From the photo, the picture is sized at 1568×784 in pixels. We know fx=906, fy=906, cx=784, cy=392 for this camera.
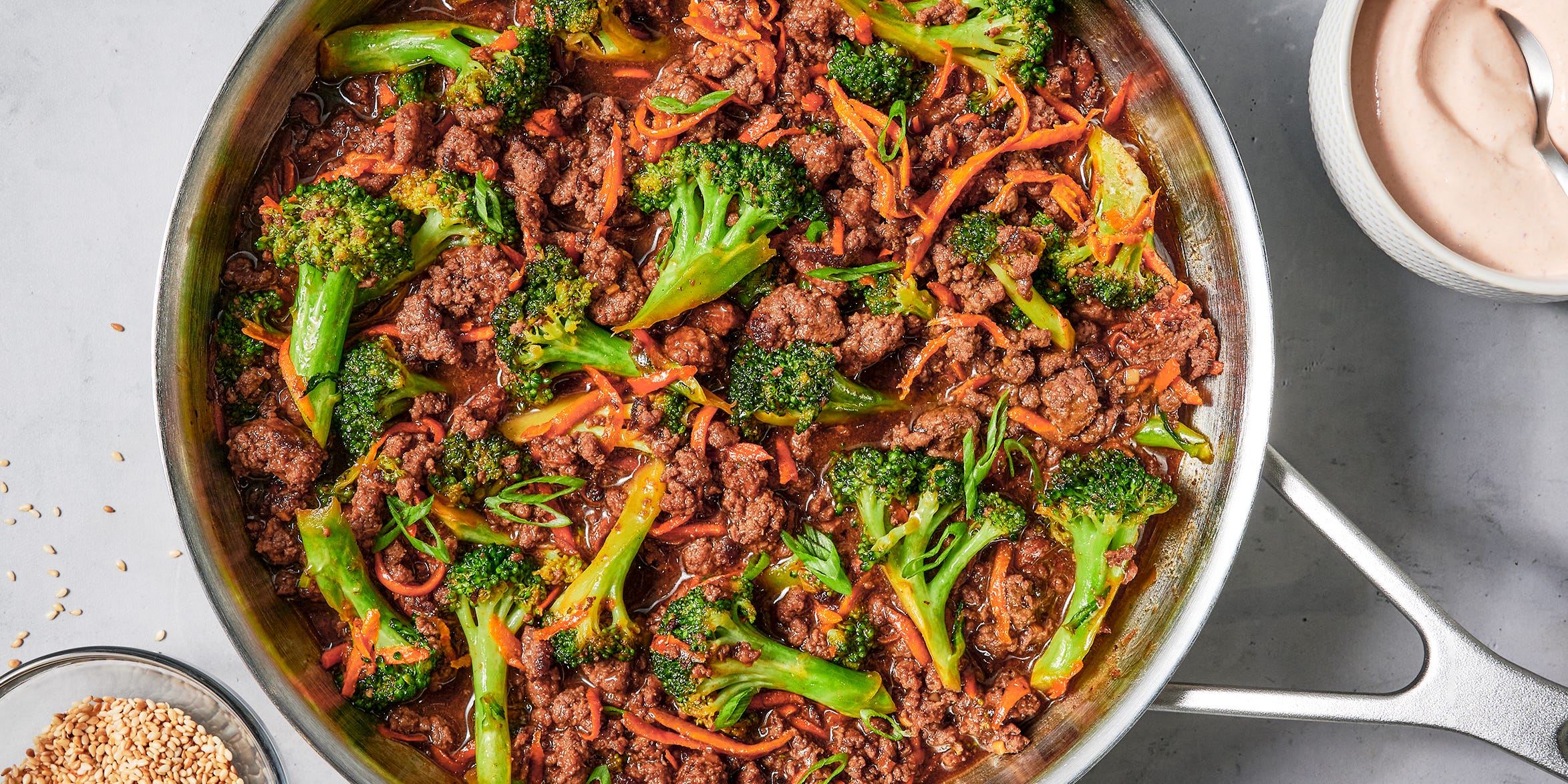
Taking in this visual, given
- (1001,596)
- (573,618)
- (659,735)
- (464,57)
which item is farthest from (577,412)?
(1001,596)

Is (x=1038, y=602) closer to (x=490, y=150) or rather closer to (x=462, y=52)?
(x=490, y=150)

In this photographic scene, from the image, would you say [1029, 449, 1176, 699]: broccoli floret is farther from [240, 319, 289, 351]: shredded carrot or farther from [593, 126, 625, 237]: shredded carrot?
[240, 319, 289, 351]: shredded carrot

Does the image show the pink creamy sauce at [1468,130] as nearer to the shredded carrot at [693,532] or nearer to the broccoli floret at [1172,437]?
the broccoli floret at [1172,437]

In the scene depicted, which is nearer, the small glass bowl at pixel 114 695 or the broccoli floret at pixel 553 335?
the broccoli floret at pixel 553 335

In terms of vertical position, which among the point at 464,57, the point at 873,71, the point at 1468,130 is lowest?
the point at 1468,130

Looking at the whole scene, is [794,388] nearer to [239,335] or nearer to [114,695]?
[239,335]

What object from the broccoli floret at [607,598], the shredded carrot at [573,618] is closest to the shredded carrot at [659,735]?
the broccoli floret at [607,598]

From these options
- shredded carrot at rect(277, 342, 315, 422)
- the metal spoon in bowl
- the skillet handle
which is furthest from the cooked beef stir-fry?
the metal spoon in bowl

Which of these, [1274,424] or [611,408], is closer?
[611,408]

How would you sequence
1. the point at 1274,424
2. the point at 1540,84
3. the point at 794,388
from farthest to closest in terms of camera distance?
the point at 1274,424
the point at 1540,84
the point at 794,388
